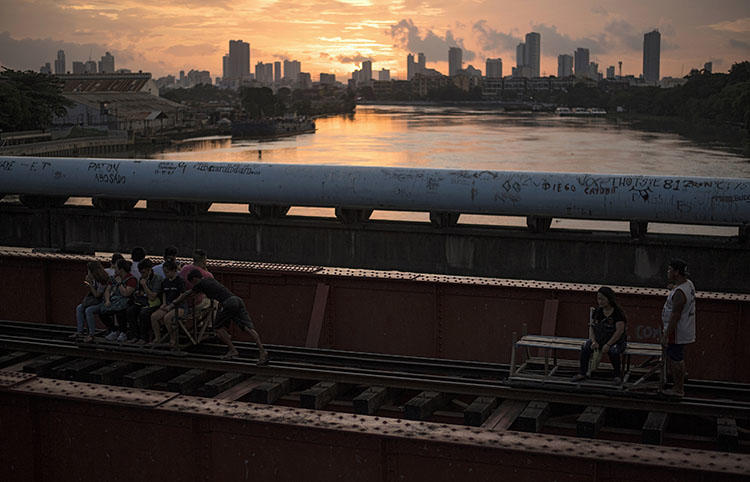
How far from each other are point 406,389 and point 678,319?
314 centimetres

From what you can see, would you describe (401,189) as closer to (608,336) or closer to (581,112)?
(608,336)

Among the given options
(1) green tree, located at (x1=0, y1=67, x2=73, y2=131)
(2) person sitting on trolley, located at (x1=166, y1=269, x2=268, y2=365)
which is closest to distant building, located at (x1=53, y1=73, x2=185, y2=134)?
(1) green tree, located at (x1=0, y1=67, x2=73, y2=131)

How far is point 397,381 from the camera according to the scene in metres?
9.59

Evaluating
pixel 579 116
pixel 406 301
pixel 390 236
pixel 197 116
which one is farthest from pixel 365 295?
pixel 579 116

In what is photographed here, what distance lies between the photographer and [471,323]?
11.8 metres

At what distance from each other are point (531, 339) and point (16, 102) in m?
80.2

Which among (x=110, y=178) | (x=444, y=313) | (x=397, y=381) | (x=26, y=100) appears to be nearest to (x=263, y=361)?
(x=397, y=381)

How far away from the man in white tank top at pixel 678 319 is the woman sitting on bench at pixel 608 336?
45 centimetres

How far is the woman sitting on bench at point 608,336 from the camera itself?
880cm

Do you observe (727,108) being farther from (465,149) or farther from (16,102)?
(16,102)

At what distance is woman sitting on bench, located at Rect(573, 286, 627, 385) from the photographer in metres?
8.80

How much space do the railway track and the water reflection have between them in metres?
51.6

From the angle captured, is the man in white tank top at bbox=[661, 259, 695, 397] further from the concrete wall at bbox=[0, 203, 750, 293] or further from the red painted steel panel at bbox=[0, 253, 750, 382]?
the concrete wall at bbox=[0, 203, 750, 293]

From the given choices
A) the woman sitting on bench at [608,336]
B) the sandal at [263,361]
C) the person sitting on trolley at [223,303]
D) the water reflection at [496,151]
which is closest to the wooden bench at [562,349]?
the woman sitting on bench at [608,336]
